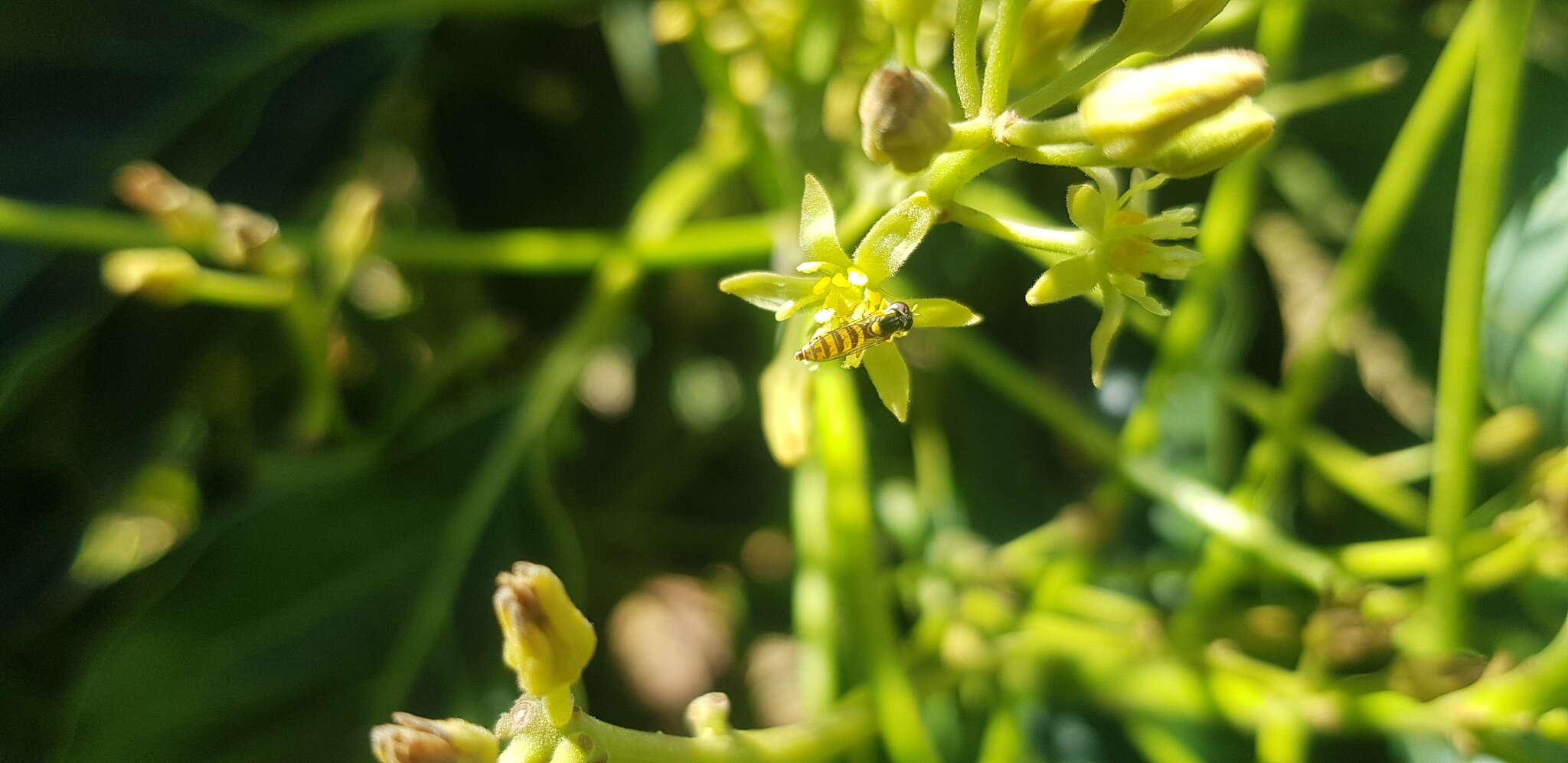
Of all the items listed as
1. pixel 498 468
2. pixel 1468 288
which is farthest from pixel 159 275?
pixel 1468 288

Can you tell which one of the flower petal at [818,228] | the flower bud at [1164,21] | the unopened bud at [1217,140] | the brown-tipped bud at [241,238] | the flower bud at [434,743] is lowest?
the flower bud at [434,743]

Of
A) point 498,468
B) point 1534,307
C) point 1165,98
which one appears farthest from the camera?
point 498,468

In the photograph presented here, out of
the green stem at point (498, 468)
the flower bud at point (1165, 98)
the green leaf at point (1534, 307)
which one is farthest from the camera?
the green stem at point (498, 468)

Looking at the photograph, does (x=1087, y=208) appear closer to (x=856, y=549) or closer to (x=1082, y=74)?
(x=1082, y=74)

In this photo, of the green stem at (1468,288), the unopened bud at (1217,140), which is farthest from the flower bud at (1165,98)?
the green stem at (1468,288)

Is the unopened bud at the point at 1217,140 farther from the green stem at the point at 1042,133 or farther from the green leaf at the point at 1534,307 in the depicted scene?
the green leaf at the point at 1534,307

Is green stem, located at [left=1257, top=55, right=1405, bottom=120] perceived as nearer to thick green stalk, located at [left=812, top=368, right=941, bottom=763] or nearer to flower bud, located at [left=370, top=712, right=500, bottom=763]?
thick green stalk, located at [left=812, top=368, right=941, bottom=763]
